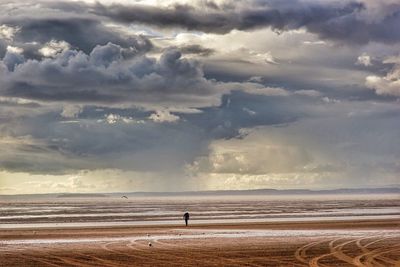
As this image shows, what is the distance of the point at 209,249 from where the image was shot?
46906 millimetres

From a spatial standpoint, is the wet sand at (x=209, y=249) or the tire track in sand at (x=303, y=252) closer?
the wet sand at (x=209, y=249)

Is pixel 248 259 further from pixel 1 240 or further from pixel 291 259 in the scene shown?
pixel 1 240

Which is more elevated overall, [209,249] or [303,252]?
[209,249]

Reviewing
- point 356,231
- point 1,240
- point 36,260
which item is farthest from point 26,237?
point 356,231

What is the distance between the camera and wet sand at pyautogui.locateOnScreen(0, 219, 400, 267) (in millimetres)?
39500

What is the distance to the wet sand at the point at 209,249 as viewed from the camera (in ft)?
130

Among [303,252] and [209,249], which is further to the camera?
[209,249]

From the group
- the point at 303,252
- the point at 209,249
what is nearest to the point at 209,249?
the point at 209,249

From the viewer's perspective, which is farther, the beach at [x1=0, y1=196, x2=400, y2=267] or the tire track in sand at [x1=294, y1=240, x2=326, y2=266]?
the tire track in sand at [x1=294, y1=240, x2=326, y2=266]

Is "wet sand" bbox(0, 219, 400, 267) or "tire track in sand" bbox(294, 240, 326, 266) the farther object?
"tire track in sand" bbox(294, 240, 326, 266)

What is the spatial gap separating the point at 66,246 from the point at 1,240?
10.8 metres

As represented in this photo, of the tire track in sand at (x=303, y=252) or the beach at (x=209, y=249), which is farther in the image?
the tire track in sand at (x=303, y=252)

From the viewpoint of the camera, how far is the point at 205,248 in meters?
47.7

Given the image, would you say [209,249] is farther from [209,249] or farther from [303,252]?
[303,252]
